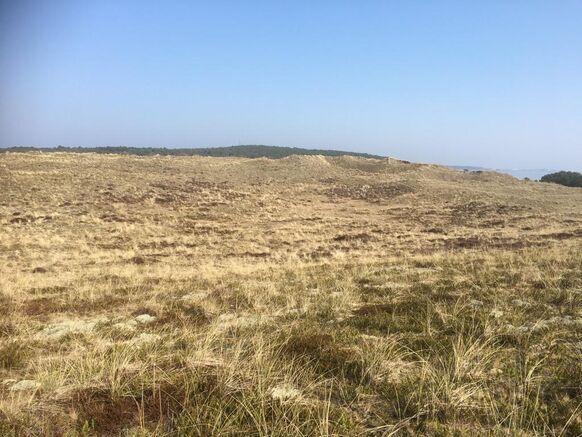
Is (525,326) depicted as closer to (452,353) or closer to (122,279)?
(452,353)

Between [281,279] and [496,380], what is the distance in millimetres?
7424

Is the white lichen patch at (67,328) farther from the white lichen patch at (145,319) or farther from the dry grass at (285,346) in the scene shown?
the white lichen patch at (145,319)

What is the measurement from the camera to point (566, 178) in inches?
2899

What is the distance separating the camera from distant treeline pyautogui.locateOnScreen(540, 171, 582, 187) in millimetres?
69812

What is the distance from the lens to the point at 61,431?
3111 millimetres

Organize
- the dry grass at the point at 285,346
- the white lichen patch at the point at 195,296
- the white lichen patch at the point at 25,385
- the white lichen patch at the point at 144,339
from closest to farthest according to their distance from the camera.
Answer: the dry grass at the point at 285,346, the white lichen patch at the point at 25,385, the white lichen patch at the point at 144,339, the white lichen patch at the point at 195,296

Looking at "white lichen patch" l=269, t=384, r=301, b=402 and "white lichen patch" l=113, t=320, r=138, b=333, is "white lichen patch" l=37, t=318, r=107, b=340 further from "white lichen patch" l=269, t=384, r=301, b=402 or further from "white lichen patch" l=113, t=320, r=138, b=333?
"white lichen patch" l=269, t=384, r=301, b=402

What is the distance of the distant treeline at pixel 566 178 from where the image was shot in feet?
229

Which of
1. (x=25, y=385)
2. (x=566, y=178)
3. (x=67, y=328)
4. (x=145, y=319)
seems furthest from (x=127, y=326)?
(x=566, y=178)

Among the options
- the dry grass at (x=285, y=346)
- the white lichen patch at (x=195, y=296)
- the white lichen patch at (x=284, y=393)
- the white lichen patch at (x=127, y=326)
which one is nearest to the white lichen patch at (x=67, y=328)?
the dry grass at (x=285, y=346)

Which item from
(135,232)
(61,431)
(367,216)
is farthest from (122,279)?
(367,216)

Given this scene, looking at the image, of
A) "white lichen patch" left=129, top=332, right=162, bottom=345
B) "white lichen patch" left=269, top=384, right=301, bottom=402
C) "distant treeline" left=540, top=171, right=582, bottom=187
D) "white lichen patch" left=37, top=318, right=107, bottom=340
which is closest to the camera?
"white lichen patch" left=269, top=384, right=301, bottom=402

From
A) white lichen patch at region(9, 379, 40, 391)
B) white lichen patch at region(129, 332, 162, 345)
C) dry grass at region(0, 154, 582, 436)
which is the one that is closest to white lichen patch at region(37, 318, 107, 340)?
dry grass at region(0, 154, 582, 436)

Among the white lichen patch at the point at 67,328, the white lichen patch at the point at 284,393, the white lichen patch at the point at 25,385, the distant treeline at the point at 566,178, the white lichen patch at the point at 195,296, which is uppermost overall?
the distant treeline at the point at 566,178
